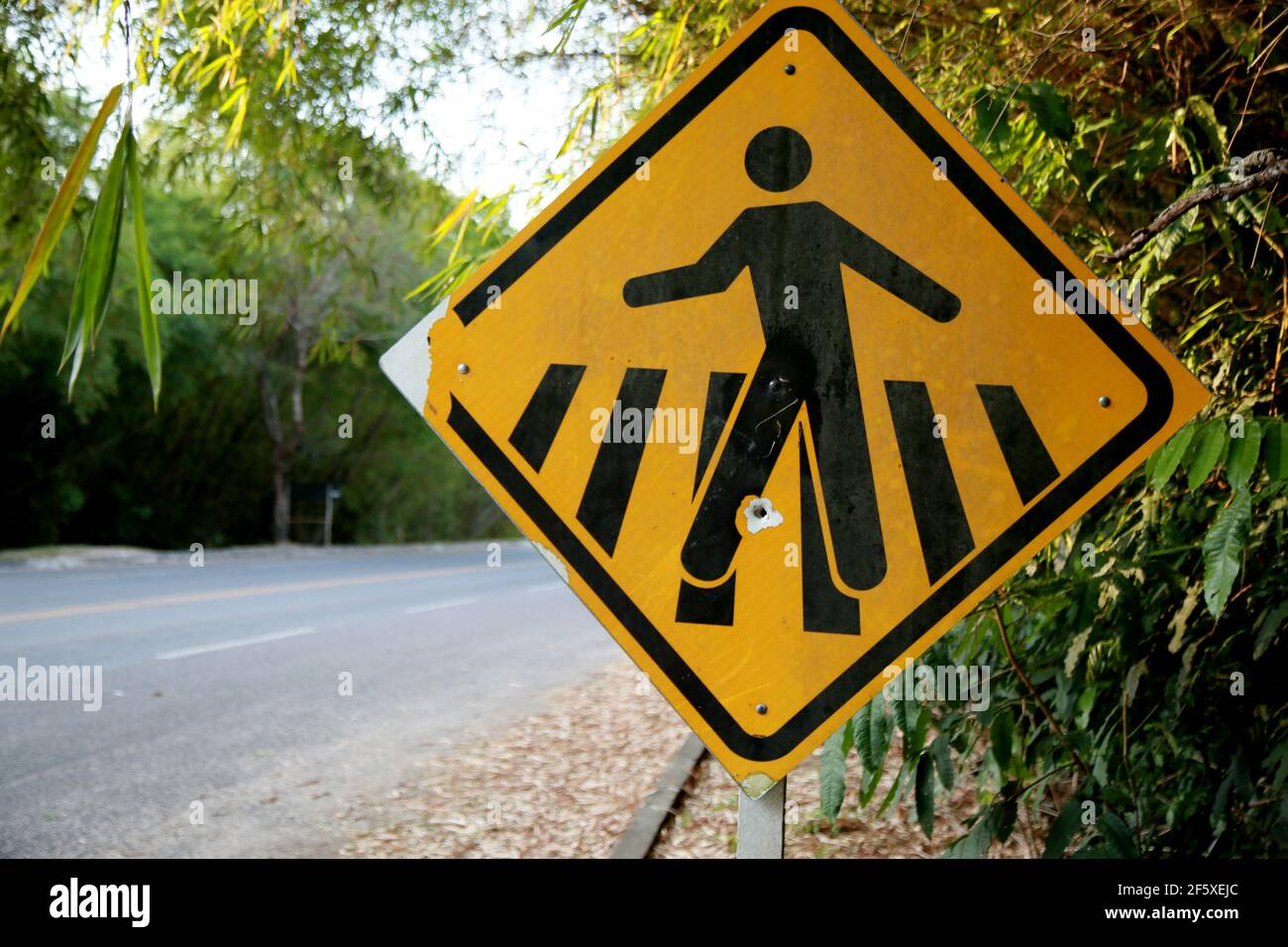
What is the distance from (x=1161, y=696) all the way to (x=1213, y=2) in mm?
1858

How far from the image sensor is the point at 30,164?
4.36 meters

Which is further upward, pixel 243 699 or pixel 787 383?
pixel 787 383

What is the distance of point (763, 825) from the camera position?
1424 millimetres

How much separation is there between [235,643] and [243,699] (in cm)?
272

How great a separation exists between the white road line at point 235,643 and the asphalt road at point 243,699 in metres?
0.03

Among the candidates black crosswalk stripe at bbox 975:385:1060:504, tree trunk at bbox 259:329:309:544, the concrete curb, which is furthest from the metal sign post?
tree trunk at bbox 259:329:309:544

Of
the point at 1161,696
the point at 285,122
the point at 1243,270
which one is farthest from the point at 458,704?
the point at 1243,270

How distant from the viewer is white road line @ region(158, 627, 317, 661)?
945 cm

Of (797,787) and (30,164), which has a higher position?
(30,164)

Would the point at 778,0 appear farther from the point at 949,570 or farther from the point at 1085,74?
the point at 1085,74

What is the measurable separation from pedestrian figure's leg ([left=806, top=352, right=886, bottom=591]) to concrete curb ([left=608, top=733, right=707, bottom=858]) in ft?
8.12

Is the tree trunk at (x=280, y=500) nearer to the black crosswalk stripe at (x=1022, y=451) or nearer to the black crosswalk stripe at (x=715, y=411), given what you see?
the black crosswalk stripe at (x=715, y=411)

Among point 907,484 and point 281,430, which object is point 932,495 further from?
point 281,430

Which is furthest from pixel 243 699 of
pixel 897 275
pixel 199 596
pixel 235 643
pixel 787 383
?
pixel 897 275
